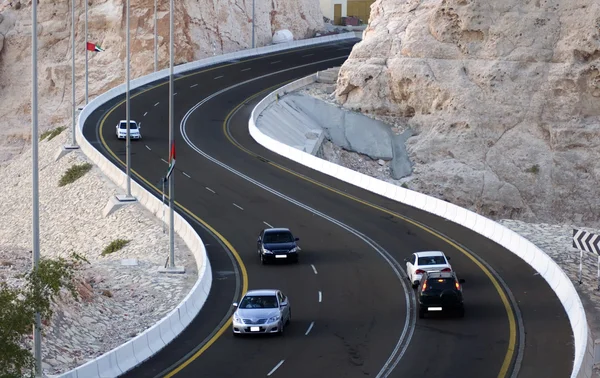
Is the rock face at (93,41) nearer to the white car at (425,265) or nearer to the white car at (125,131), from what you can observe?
the white car at (125,131)

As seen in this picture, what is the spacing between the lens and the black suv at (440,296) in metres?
29.9

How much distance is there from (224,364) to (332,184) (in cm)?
2553

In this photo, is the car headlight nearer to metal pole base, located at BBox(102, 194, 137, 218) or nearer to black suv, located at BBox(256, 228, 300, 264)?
black suv, located at BBox(256, 228, 300, 264)

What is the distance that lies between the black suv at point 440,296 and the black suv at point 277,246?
8244mm

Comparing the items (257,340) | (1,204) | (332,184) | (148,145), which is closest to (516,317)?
(257,340)

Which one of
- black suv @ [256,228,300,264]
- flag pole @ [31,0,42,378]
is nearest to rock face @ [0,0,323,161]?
black suv @ [256,228,300,264]

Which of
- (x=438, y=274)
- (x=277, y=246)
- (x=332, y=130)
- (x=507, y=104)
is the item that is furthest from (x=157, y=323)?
(x=332, y=130)

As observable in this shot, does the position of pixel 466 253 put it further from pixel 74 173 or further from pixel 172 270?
pixel 74 173

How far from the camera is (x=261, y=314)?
28.9 meters

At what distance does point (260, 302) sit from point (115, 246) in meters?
15.9

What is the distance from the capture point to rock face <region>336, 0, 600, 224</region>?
60781 mm

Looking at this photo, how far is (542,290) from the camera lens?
3322 cm

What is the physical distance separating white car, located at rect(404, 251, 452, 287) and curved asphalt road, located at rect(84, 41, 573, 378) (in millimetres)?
667

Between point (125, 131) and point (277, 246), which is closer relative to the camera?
point (277, 246)
